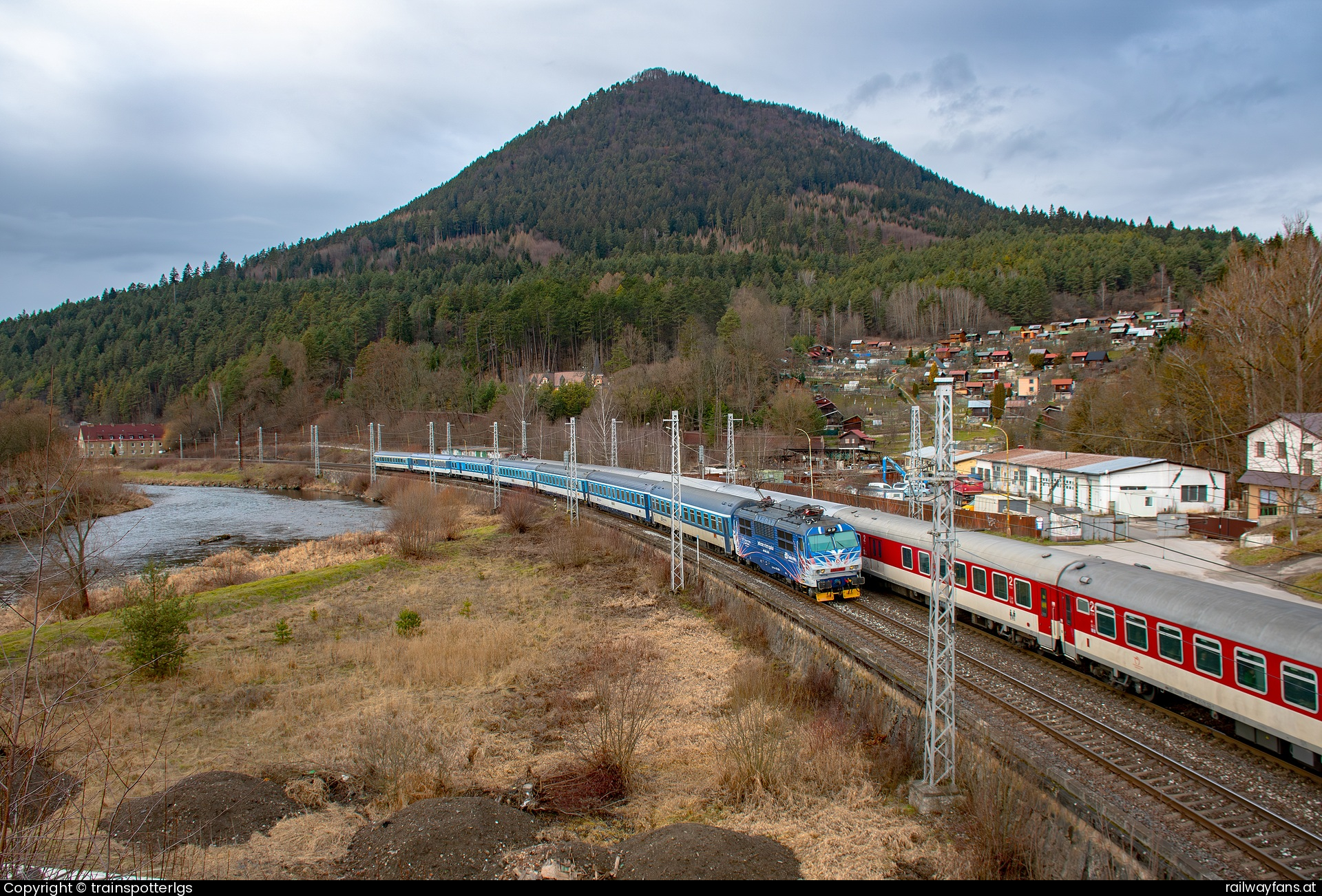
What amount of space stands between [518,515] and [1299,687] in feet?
131

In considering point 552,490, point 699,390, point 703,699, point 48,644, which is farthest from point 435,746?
point 699,390

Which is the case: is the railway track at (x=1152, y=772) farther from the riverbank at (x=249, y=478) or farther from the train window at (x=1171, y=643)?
the riverbank at (x=249, y=478)

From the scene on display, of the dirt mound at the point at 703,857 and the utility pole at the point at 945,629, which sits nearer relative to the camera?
the dirt mound at the point at 703,857

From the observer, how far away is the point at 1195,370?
143ft

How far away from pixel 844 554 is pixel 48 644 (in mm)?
25832

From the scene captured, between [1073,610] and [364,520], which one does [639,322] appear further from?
[1073,610]

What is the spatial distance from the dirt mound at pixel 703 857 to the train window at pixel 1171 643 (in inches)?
351

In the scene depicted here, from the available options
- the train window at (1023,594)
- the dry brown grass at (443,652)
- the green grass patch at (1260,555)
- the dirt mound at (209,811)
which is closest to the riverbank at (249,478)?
the dry brown grass at (443,652)

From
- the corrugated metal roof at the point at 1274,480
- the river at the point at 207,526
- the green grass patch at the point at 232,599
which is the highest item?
the corrugated metal roof at the point at 1274,480

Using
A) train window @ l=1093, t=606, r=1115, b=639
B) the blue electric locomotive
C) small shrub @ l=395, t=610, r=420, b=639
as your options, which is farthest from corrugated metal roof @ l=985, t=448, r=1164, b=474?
small shrub @ l=395, t=610, r=420, b=639

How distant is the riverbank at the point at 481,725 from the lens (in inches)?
435

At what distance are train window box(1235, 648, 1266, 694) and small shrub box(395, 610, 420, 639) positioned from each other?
21.8 metres

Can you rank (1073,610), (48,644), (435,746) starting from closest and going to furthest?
1. (435,746)
2. (1073,610)
3. (48,644)

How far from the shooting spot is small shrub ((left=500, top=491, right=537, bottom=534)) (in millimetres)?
45562
